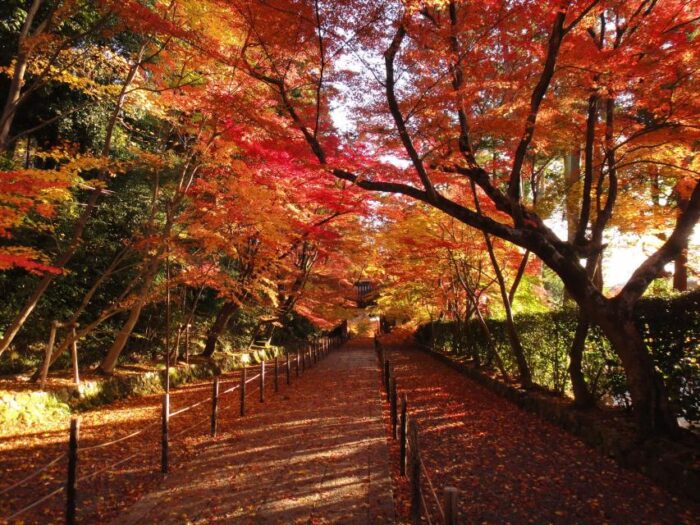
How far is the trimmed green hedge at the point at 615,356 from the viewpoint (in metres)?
5.88

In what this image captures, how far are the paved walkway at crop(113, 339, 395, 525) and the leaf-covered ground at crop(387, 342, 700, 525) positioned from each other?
17.5 inches

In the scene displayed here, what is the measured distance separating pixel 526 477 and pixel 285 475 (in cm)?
309

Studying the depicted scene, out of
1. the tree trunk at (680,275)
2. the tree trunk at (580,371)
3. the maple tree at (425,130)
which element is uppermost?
the maple tree at (425,130)

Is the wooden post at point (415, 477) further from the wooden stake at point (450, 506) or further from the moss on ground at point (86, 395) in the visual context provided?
the moss on ground at point (86, 395)

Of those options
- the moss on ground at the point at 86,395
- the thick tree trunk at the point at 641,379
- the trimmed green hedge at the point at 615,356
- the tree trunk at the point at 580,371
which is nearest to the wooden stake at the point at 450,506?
the thick tree trunk at the point at 641,379

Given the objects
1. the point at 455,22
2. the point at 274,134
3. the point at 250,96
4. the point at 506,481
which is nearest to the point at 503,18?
the point at 455,22

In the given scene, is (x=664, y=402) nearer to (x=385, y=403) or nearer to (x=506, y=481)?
(x=506, y=481)

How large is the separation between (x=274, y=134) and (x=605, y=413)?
7.69 metres

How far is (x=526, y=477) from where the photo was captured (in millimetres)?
5734

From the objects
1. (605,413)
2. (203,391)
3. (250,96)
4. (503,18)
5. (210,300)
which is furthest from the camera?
(210,300)

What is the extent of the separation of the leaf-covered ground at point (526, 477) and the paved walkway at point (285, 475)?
45cm

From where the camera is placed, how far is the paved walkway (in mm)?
4664

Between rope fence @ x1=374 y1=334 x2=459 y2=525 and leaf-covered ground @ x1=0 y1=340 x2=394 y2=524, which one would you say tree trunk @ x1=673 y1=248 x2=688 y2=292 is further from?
rope fence @ x1=374 y1=334 x2=459 y2=525

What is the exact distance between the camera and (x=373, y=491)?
5188 mm
